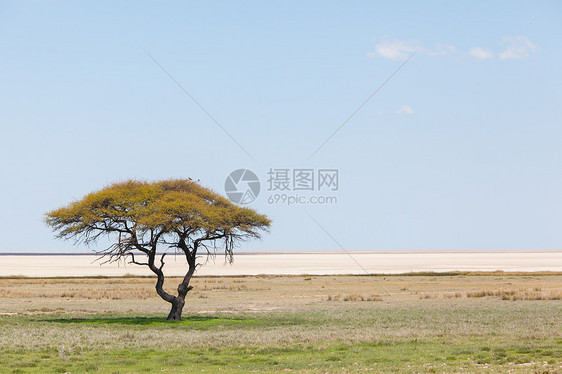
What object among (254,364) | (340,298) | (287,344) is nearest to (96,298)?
(340,298)

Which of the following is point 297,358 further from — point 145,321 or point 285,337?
point 145,321

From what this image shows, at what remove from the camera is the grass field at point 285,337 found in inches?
790

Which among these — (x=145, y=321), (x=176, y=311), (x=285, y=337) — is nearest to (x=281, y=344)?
(x=285, y=337)

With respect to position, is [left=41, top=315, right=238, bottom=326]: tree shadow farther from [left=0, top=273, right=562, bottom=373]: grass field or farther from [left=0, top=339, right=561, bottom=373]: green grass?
[left=0, top=339, right=561, bottom=373]: green grass

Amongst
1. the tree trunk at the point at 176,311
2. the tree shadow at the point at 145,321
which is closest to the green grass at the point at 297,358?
the tree shadow at the point at 145,321

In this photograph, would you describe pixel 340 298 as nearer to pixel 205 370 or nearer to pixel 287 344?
pixel 287 344

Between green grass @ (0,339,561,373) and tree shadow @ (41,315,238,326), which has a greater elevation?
green grass @ (0,339,561,373)

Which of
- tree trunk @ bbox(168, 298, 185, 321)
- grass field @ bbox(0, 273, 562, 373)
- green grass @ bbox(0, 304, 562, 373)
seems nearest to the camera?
green grass @ bbox(0, 304, 562, 373)

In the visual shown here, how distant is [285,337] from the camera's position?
27.3m

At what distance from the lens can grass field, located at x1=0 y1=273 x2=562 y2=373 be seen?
2006cm

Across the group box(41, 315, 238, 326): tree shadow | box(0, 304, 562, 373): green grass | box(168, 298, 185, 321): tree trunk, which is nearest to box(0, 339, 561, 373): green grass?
box(0, 304, 562, 373): green grass

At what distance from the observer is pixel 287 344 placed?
2528 centimetres

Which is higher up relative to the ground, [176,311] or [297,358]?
[176,311]

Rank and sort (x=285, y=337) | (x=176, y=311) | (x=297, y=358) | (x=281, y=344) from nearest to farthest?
1. (x=297, y=358)
2. (x=281, y=344)
3. (x=285, y=337)
4. (x=176, y=311)
